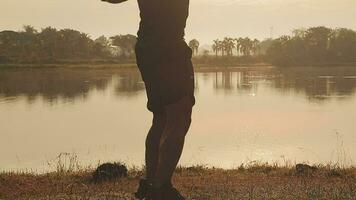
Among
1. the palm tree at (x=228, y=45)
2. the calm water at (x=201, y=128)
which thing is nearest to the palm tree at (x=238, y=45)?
the palm tree at (x=228, y=45)

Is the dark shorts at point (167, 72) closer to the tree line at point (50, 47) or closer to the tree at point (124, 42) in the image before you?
the tree line at point (50, 47)

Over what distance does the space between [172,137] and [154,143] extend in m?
0.40

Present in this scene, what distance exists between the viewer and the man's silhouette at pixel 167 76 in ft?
11.0

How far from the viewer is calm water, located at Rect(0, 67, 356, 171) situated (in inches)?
621

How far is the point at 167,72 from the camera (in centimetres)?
336

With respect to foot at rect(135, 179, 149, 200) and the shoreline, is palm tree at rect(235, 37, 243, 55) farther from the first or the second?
foot at rect(135, 179, 149, 200)

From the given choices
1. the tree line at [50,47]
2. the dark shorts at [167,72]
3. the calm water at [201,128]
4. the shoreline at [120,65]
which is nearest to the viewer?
the dark shorts at [167,72]

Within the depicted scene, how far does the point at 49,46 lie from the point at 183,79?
341 feet

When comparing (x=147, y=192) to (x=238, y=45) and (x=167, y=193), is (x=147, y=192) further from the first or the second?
(x=238, y=45)

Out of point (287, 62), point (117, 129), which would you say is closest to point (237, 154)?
point (117, 129)

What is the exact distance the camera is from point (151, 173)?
3688 mm

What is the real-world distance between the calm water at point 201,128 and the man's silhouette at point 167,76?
9.81 m

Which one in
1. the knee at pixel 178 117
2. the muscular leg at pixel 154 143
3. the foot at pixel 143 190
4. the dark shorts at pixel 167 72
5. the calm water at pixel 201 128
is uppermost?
the dark shorts at pixel 167 72

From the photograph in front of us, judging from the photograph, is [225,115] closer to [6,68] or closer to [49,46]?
[6,68]
